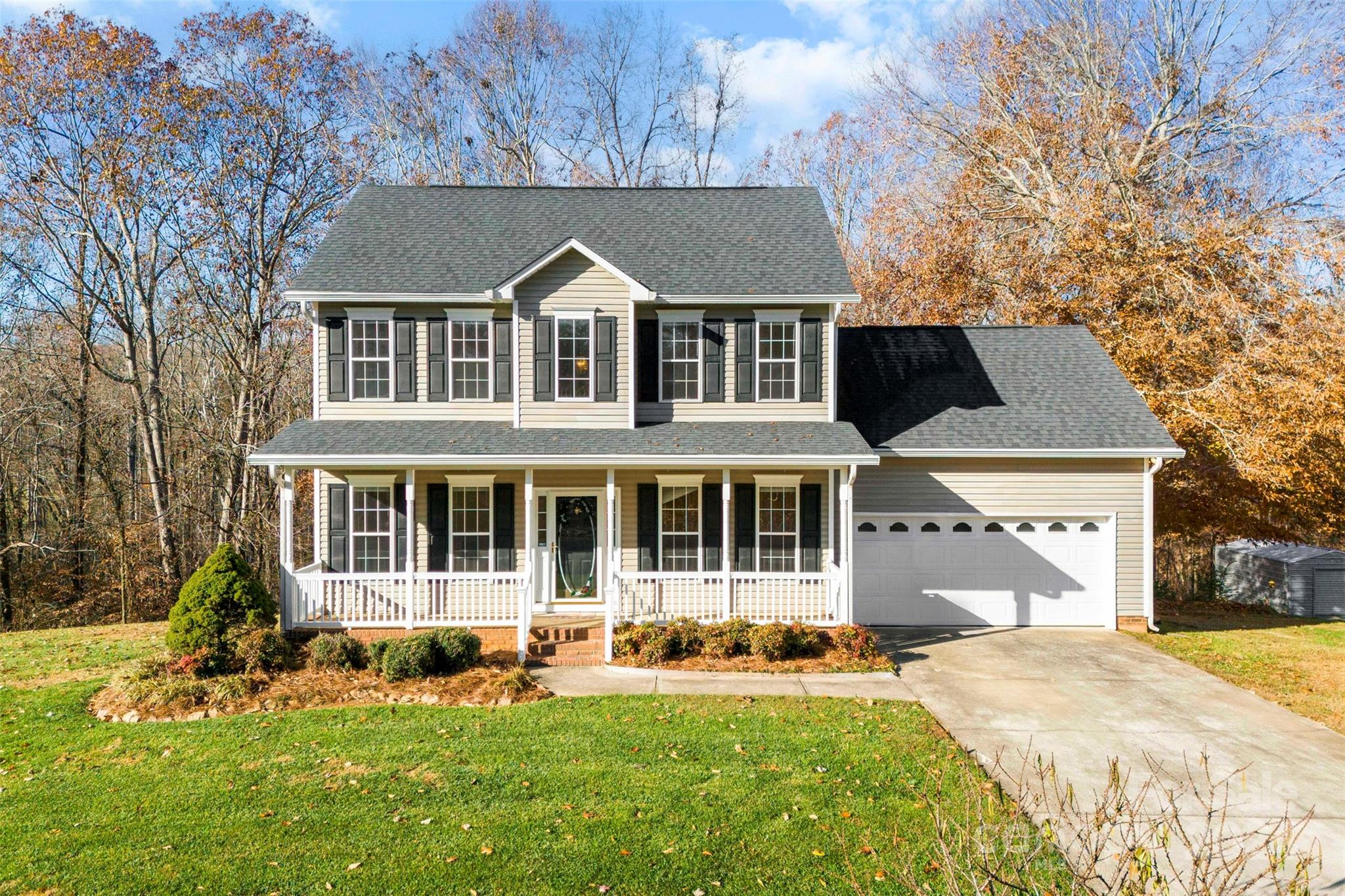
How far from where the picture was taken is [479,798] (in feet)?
22.6

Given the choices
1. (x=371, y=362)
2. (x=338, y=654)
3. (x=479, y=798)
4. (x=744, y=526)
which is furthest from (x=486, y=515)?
(x=479, y=798)

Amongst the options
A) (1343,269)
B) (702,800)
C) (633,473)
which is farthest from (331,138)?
(1343,269)

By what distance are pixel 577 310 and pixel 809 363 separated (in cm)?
412

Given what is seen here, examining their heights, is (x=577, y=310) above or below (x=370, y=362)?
above

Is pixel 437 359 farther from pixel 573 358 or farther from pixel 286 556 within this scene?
pixel 286 556

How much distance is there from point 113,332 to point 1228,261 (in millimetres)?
29626

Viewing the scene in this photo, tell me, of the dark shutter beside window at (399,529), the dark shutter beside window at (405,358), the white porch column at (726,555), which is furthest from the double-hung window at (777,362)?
the dark shutter beside window at (399,529)

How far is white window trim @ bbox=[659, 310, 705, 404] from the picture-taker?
14.0 metres

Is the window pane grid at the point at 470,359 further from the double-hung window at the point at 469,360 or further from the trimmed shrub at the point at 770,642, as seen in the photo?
the trimmed shrub at the point at 770,642

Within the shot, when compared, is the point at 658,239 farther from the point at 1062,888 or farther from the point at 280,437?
the point at 1062,888

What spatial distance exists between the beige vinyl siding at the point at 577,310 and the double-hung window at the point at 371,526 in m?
2.69

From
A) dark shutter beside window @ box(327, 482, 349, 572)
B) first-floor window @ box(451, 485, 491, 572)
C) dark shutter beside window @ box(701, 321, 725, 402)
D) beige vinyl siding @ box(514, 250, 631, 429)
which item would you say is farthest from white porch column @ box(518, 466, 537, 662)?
dark shutter beside window @ box(701, 321, 725, 402)

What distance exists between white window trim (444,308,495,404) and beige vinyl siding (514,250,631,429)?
520mm

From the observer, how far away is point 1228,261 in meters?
19.9
